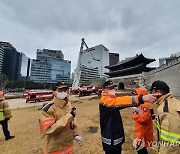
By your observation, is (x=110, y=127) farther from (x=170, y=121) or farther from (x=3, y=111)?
(x=3, y=111)

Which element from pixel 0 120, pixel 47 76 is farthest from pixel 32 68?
pixel 0 120

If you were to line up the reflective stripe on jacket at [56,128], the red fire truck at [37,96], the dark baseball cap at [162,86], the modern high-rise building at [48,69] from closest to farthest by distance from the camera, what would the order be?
the dark baseball cap at [162,86] < the reflective stripe on jacket at [56,128] < the red fire truck at [37,96] < the modern high-rise building at [48,69]

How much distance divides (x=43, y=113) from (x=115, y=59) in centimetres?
16405

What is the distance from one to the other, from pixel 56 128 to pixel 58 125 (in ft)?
0.18

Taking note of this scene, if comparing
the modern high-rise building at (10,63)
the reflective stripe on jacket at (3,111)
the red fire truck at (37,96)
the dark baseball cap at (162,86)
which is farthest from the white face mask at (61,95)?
the modern high-rise building at (10,63)

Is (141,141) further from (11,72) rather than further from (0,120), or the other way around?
(11,72)

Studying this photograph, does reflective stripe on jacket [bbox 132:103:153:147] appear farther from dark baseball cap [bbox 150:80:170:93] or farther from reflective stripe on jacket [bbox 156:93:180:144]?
reflective stripe on jacket [bbox 156:93:180:144]

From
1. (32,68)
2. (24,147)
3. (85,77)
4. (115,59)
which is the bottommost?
(24,147)

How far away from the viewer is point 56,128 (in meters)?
1.97

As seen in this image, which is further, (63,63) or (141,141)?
(63,63)

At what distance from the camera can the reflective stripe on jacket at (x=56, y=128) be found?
6.60ft

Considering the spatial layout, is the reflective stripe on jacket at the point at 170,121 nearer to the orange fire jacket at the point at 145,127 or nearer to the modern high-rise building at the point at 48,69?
the orange fire jacket at the point at 145,127

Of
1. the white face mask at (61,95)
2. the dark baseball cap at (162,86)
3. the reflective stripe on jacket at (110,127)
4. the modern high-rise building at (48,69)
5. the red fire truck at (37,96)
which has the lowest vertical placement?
the red fire truck at (37,96)

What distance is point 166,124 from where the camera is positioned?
143 cm
